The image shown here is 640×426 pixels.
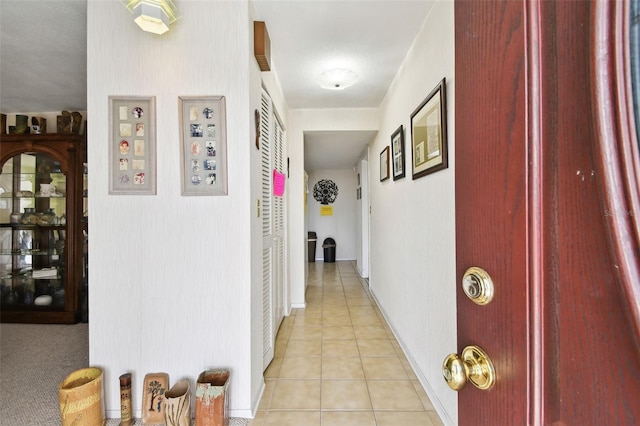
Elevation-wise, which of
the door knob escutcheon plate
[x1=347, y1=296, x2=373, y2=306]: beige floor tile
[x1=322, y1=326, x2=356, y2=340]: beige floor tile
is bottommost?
[x1=322, y1=326, x2=356, y2=340]: beige floor tile

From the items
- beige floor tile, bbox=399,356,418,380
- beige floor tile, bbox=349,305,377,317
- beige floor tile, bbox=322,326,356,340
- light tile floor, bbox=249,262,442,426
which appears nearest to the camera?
light tile floor, bbox=249,262,442,426

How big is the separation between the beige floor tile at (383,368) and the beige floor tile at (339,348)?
14cm

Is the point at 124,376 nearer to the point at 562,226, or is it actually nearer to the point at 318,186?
the point at 562,226

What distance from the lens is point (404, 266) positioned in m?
2.20

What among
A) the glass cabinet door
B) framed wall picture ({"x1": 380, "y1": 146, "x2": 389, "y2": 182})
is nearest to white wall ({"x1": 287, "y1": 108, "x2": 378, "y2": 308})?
framed wall picture ({"x1": 380, "y1": 146, "x2": 389, "y2": 182})

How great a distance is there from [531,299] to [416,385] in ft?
6.06

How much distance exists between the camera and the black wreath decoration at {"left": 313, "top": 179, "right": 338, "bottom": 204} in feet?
20.7

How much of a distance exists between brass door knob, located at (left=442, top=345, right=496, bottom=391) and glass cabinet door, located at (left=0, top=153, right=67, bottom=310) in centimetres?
389

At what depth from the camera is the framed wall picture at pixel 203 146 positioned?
1493 millimetres

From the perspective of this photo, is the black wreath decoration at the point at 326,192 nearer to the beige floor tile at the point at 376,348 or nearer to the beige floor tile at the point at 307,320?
the beige floor tile at the point at 307,320

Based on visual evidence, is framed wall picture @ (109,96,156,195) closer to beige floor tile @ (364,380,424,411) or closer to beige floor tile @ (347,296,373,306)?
beige floor tile @ (364,380,424,411)

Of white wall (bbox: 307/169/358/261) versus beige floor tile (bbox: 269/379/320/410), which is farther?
white wall (bbox: 307/169/358/261)

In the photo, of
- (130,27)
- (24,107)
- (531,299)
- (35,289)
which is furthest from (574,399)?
(24,107)

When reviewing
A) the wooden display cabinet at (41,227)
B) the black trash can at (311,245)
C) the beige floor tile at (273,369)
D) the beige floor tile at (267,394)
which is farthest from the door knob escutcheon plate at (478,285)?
the black trash can at (311,245)
